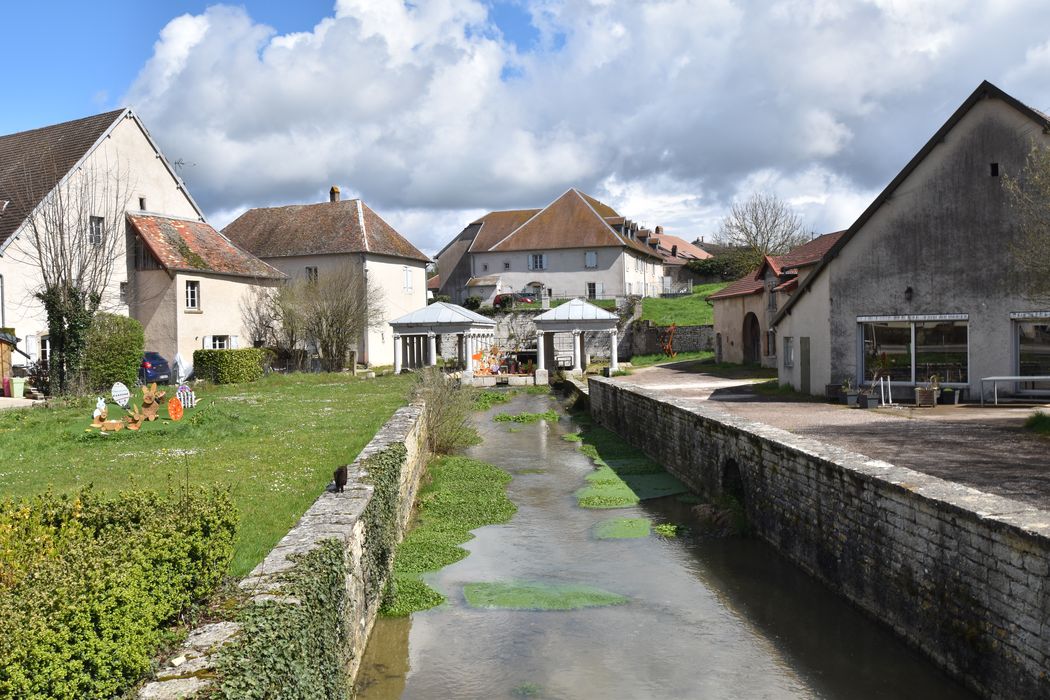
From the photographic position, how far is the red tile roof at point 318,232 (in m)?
47.1

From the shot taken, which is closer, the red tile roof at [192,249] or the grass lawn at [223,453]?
the grass lawn at [223,453]

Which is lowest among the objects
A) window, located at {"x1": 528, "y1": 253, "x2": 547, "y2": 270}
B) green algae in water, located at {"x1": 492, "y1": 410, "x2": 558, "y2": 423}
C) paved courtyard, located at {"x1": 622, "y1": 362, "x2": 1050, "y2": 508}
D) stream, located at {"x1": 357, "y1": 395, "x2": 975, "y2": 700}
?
Answer: stream, located at {"x1": 357, "y1": 395, "x2": 975, "y2": 700}

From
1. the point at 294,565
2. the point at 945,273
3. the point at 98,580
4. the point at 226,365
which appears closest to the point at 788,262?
the point at 945,273

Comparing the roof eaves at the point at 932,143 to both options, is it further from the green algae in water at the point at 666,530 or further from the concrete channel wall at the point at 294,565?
the concrete channel wall at the point at 294,565

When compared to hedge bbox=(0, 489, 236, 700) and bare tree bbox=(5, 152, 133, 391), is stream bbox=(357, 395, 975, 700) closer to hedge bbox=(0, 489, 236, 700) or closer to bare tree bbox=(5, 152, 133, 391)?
hedge bbox=(0, 489, 236, 700)

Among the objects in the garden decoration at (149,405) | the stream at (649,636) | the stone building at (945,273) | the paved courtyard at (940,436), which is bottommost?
the stream at (649,636)

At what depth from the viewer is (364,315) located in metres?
43.0

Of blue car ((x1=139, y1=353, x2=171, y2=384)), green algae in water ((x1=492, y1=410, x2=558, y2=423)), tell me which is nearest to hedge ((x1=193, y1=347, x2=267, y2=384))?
blue car ((x1=139, y1=353, x2=171, y2=384))

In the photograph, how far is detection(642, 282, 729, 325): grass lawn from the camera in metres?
52.7

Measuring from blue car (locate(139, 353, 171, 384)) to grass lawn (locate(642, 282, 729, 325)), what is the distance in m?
28.0

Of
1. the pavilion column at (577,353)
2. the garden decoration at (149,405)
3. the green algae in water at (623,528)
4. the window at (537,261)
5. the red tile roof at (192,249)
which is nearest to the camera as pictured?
the green algae in water at (623,528)

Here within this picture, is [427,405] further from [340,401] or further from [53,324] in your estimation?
[53,324]

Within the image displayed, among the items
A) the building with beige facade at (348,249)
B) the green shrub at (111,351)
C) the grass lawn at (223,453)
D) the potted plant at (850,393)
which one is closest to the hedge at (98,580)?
the grass lawn at (223,453)

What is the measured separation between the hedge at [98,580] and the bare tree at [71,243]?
72.7ft
